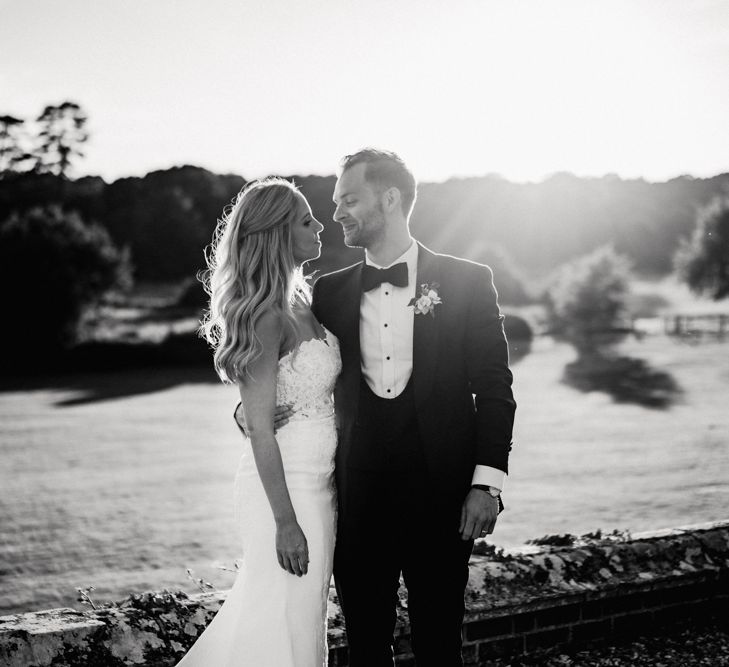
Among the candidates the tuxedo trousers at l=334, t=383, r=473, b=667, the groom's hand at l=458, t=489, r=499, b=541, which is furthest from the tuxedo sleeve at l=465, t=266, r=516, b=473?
the tuxedo trousers at l=334, t=383, r=473, b=667

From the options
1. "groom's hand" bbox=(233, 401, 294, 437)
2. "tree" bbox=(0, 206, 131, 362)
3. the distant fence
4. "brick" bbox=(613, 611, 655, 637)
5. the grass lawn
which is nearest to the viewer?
"groom's hand" bbox=(233, 401, 294, 437)

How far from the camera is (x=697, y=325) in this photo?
1789 inches

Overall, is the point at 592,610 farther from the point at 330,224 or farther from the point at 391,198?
the point at 330,224

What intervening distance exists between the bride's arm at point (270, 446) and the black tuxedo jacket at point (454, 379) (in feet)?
0.98

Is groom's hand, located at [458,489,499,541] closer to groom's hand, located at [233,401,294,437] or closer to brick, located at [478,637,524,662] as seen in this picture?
brick, located at [478,637,524,662]

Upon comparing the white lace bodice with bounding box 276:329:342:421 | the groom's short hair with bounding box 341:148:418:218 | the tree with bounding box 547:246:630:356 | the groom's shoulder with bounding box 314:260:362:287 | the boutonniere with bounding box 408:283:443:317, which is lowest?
the tree with bounding box 547:246:630:356

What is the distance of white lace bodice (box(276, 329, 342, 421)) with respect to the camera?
3.08 meters

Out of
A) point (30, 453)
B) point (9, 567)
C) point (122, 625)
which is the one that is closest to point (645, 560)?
point (122, 625)

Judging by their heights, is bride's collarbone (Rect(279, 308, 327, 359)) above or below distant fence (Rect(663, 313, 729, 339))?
above

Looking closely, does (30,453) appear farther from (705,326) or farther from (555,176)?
(555,176)

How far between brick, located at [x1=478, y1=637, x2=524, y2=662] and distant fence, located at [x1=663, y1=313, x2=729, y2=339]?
132 feet

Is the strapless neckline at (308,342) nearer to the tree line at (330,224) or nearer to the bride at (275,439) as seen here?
the bride at (275,439)

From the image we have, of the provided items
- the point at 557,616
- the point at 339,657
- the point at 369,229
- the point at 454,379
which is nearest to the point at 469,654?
the point at 557,616

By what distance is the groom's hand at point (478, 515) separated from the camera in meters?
3.01
